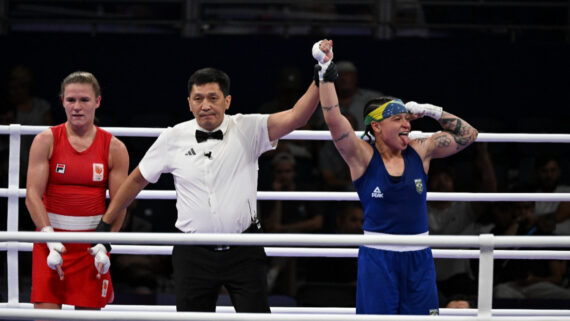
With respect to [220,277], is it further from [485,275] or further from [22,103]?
[22,103]

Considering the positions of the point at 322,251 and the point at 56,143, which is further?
the point at 322,251

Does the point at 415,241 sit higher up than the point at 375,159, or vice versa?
the point at 375,159

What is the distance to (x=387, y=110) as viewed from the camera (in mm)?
3455

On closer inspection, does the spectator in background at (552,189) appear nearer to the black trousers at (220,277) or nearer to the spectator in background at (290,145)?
the spectator in background at (290,145)

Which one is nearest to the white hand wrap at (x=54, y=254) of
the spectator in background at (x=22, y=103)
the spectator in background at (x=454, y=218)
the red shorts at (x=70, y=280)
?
the red shorts at (x=70, y=280)

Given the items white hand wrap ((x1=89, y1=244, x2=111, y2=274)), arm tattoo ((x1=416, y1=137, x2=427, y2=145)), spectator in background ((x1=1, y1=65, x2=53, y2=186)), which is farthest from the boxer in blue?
spectator in background ((x1=1, y1=65, x2=53, y2=186))

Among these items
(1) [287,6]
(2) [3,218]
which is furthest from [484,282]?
(1) [287,6]

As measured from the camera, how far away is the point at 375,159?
3.41m

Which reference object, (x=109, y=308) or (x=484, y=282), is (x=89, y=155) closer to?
(x=109, y=308)

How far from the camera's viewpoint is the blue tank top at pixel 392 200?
10.8 ft

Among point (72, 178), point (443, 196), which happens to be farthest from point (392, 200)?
point (72, 178)

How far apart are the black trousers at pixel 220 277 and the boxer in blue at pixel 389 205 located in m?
0.45

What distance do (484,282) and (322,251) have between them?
1263 millimetres

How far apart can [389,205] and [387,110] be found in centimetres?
43
